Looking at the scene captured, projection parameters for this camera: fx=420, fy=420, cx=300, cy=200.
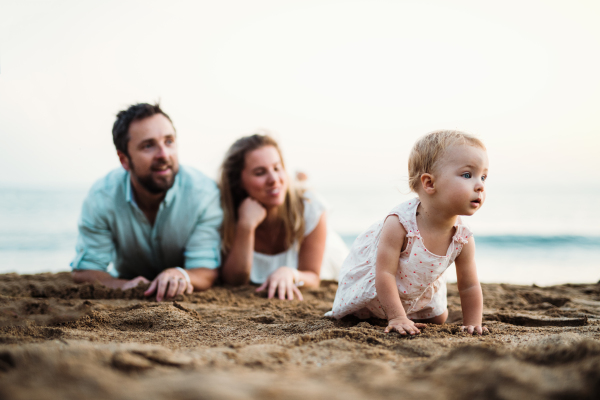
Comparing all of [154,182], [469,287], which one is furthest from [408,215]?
[154,182]

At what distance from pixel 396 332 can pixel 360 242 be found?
71 cm

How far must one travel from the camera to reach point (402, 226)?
2166mm

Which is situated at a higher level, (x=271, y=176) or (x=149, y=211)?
(x=271, y=176)

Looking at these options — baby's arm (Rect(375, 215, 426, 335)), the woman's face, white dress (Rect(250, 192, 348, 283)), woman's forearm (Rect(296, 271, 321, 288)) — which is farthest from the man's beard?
baby's arm (Rect(375, 215, 426, 335))

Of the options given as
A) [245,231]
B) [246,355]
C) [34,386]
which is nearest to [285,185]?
[245,231]

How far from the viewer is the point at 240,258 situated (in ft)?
12.7

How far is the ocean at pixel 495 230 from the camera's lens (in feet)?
25.4

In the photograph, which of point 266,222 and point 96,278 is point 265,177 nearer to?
point 266,222

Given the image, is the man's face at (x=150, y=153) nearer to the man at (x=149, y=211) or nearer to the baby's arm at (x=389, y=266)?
the man at (x=149, y=211)

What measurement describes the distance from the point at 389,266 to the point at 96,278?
9.05ft

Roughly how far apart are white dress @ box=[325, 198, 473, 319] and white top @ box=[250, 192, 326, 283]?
1.66 meters

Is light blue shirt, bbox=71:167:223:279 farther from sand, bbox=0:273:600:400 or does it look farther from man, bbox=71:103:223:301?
sand, bbox=0:273:600:400

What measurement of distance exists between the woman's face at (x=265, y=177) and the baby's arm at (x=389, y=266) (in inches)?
70.5

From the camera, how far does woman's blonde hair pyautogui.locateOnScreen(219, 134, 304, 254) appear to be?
158 inches
